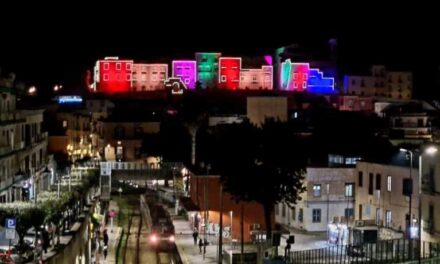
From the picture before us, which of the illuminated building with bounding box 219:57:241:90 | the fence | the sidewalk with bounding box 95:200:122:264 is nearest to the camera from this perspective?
the fence

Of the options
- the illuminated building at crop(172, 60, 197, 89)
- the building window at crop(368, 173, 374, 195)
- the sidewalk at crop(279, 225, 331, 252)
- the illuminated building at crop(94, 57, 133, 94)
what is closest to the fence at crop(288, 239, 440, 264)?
the sidewalk at crop(279, 225, 331, 252)

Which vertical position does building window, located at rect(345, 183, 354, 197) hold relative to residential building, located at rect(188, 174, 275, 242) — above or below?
above

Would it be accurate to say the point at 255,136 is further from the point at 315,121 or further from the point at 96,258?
the point at 315,121

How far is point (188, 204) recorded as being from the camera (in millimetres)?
56000

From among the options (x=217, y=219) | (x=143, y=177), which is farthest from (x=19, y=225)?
(x=143, y=177)

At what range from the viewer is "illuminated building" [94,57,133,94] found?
123500mm

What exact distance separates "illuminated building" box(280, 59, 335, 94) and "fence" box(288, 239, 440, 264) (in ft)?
279

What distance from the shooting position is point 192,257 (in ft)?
143

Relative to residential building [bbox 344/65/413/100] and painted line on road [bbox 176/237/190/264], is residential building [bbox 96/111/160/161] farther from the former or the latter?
residential building [bbox 344/65/413/100]

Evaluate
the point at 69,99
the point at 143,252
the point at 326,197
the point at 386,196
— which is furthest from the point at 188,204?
the point at 69,99

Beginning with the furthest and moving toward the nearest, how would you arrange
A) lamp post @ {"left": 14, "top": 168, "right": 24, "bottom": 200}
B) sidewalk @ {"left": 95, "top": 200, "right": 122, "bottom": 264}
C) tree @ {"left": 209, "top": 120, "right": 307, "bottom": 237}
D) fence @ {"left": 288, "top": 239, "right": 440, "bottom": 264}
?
tree @ {"left": 209, "top": 120, "right": 307, "bottom": 237} → lamp post @ {"left": 14, "top": 168, "right": 24, "bottom": 200} → sidewalk @ {"left": 95, "top": 200, "right": 122, "bottom": 264} → fence @ {"left": 288, "top": 239, "right": 440, "bottom": 264}

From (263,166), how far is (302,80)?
76.0 m

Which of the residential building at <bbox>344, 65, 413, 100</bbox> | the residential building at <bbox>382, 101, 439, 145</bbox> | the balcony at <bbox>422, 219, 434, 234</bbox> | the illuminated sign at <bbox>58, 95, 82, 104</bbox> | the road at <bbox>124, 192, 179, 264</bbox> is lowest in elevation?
the road at <bbox>124, 192, 179, 264</bbox>

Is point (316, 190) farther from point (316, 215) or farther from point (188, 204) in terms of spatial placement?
point (188, 204)
